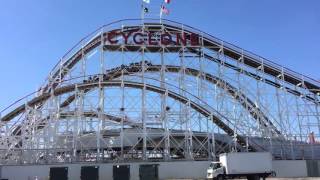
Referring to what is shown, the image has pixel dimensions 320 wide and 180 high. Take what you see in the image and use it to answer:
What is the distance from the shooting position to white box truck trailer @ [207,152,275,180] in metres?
36.5

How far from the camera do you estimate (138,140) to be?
145 feet

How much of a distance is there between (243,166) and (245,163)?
0.28 m

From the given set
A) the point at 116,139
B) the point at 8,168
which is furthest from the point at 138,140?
the point at 8,168

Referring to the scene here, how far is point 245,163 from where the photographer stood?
3662 centimetres

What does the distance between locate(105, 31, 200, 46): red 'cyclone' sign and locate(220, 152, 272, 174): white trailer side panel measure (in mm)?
14069

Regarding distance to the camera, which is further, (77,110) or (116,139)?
(116,139)

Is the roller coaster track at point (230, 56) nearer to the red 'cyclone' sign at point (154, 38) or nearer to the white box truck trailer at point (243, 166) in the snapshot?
the red 'cyclone' sign at point (154, 38)

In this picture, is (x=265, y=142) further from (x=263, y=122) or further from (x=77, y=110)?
(x=77, y=110)

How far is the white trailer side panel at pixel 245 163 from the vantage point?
120 ft

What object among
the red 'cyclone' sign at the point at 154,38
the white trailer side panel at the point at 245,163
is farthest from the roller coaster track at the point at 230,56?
the white trailer side panel at the point at 245,163

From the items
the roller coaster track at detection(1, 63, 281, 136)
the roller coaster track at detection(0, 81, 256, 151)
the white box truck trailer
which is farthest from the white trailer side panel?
the roller coaster track at detection(1, 63, 281, 136)

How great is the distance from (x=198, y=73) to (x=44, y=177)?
57.7ft

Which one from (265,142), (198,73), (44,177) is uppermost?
(198,73)

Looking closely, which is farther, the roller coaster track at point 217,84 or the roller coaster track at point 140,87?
the roller coaster track at point 217,84
